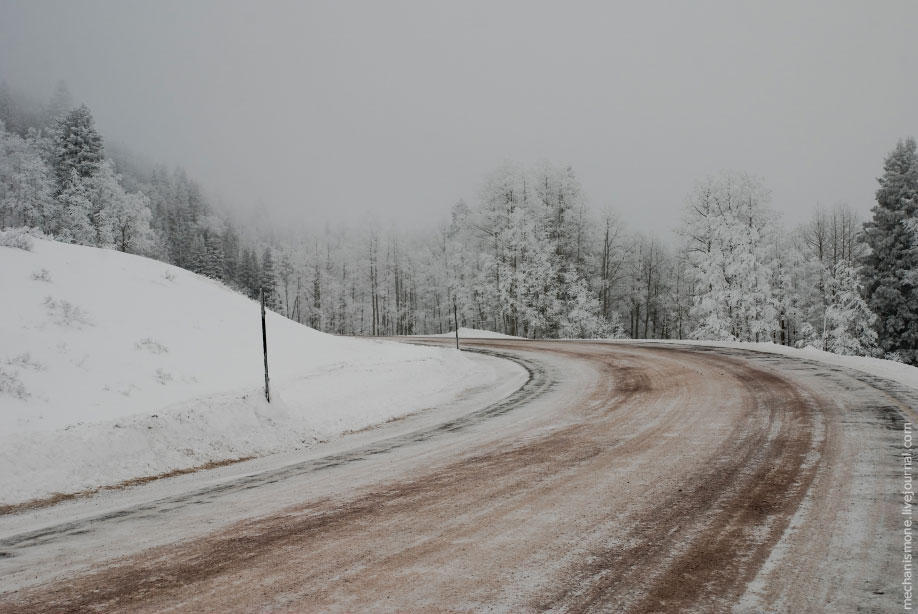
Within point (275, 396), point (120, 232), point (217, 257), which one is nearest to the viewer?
point (275, 396)

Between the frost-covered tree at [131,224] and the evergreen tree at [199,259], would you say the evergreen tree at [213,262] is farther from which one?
the frost-covered tree at [131,224]

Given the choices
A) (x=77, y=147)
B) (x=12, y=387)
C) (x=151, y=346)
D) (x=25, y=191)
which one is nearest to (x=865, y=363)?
(x=151, y=346)

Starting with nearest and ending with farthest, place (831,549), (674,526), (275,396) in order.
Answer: (831,549), (674,526), (275,396)

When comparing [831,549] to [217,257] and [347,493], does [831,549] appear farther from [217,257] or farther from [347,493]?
[217,257]

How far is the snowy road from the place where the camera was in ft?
9.82

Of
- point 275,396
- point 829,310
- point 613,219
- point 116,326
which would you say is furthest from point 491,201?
point 275,396

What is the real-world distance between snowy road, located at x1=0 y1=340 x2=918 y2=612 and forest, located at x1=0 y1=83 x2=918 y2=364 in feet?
16.4

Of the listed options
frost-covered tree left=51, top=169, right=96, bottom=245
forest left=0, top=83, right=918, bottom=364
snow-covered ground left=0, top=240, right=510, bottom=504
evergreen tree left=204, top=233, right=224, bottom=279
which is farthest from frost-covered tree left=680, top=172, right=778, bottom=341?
evergreen tree left=204, top=233, right=224, bottom=279

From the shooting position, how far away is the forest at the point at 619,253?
27.4 metres

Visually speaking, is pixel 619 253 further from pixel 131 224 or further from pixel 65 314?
pixel 65 314

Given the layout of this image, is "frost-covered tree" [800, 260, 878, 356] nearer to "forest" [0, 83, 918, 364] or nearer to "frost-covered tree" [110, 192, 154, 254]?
"forest" [0, 83, 918, 364]

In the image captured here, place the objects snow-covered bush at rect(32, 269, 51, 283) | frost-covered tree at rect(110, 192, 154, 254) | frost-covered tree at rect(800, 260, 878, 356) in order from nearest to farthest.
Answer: snow-covered bush at rect(32, 269, 51, 283) < frost-covered tree at rect(800, 260, 878, 356) < frost-covered tree at rect(110, 192, 154, 254)

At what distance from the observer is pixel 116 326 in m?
12.3

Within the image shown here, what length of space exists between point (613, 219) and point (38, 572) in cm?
4367
